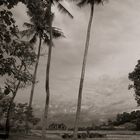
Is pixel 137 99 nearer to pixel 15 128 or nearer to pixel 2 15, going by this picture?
pixel 15 128

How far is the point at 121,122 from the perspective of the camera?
99438 mm

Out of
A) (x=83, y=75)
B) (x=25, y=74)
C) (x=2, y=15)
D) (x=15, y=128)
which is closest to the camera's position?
(x=2, y=15)

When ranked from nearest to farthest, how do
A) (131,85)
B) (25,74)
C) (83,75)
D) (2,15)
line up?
(2,15) < (25,74) < (83,75) < (131,85)

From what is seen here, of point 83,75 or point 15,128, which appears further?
point 15,128

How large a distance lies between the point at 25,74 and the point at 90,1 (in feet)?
108

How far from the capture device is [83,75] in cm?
3850

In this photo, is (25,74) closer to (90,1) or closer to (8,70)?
(8,70)

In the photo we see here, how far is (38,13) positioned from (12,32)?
1309 mm

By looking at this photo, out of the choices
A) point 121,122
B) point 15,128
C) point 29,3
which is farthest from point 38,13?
point 121,122

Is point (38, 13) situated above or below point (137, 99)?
below

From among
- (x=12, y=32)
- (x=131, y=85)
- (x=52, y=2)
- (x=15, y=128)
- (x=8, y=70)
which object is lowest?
(x=8, y=70)

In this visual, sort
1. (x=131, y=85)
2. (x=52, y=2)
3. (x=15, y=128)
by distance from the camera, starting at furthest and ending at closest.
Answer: (x=131, y=85) → (x=15, y=128) → (x=52, y=2)

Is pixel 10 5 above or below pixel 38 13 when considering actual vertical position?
below

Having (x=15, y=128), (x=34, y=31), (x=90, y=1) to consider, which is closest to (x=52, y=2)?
(x=90, y=1)
